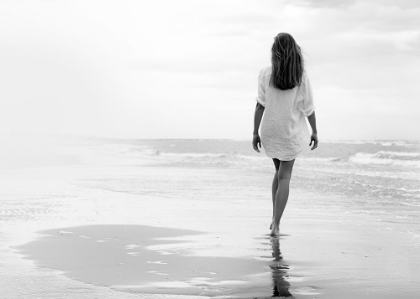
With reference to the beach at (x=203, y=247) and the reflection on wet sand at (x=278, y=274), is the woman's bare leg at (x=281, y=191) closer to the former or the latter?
the beach at (x=203, y=247)

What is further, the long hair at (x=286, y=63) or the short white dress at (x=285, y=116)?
the short white dress at (x=285, y=116)

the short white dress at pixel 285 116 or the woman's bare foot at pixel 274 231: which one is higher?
the short white dress at pixel 285 116

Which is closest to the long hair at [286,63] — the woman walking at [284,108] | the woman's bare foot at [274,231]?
the woman walking at [284,108]

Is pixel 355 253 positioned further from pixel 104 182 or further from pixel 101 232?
pixel 104 182

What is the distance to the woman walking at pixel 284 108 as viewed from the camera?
18.7 ft

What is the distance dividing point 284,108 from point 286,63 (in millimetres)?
462

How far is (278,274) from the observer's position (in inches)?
151

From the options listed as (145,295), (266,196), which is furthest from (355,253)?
(266,196)

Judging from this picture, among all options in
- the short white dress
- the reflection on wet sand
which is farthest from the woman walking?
the reflection on wet sand

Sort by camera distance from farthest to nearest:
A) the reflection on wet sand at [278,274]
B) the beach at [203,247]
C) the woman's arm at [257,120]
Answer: the woman's arm at [257,120]
the beach at [203,247]
the reflection on wet sand at [278,274]

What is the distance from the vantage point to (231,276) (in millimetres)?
3781

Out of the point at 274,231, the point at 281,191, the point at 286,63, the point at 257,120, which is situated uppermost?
the point at 286,63

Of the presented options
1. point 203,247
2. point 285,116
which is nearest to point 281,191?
point 285,116

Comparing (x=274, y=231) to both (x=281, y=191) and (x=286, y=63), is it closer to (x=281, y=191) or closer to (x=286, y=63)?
(x=281, y=191)
